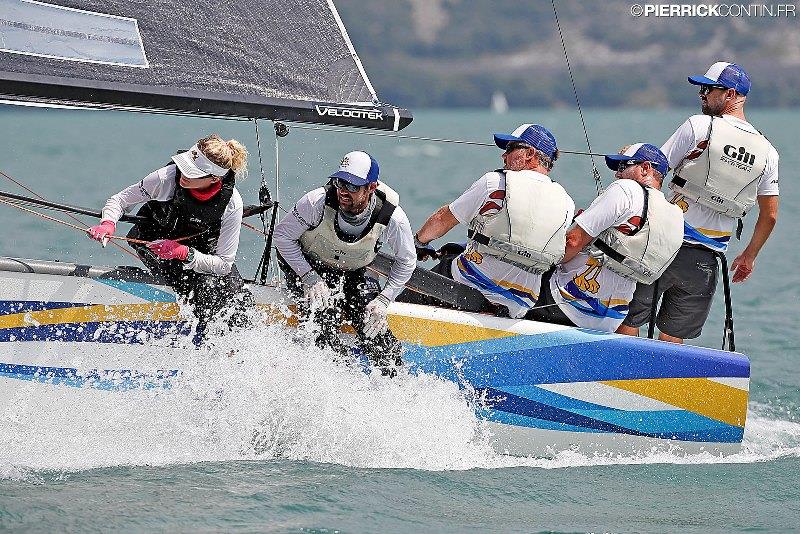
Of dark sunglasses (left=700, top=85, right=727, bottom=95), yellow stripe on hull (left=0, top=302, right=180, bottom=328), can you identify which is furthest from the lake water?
dark sunglasses (left=700, top=85, right=727, bottom=95)

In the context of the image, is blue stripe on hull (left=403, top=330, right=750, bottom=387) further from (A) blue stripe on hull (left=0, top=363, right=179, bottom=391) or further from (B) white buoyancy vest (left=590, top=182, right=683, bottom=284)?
(A) blue stripe on hull (left=0, top=363, right=179, bottom=391)

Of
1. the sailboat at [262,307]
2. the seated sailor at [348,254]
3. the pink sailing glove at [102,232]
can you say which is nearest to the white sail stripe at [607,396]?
the sailboat at [262,307]

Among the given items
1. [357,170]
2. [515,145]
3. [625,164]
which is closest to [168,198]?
[357,170]

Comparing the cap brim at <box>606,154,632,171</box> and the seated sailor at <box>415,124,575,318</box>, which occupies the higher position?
the cap brim at <box>606,154,632,171</box>

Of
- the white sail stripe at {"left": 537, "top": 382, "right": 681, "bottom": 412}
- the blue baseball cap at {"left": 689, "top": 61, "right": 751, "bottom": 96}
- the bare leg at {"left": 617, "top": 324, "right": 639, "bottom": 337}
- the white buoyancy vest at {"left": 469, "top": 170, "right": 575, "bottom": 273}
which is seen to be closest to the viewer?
the white buoyancy vest at {"left": 469, "top": 170, "right": 575, "bottom": 273}

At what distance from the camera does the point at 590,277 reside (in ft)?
19.0

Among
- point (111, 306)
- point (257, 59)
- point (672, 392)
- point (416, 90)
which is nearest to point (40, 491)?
point (111, 306)

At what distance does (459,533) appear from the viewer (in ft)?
14.6

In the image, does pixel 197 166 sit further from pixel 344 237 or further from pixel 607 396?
pixel 607 396

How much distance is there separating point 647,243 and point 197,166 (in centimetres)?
208

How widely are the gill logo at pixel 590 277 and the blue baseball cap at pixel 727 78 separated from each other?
1.07 meters

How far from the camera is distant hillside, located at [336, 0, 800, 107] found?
385 feet

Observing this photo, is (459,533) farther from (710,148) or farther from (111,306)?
(710,148)

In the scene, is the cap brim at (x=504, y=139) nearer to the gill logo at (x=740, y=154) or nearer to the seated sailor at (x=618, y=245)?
the seated sailor at (x=618, y=245)
